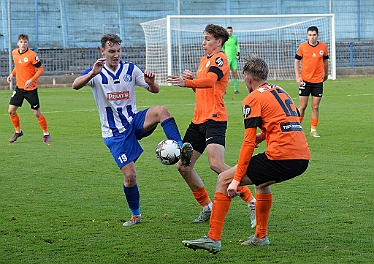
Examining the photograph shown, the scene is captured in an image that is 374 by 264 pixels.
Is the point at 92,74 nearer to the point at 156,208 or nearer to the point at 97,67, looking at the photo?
the point at 97,67

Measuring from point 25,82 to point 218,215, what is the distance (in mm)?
9440

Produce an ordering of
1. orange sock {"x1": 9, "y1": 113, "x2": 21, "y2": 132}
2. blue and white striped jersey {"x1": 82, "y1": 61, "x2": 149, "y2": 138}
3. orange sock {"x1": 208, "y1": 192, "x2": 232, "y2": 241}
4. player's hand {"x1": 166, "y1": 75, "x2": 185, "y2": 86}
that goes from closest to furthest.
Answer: orange sock {"x1": 208, "y1": 192, "x2": 232, "y2": 241}
player's hand {"x1": 166, "y1": 75, "x2": 185, "y2": 86}
blue and white striped jersey {"x1": 82, "y1": 61, "x2": 149, "y2": 138}
orange sock {"x1": 9, "y1": 113, "x2": 21, "y2": 132}

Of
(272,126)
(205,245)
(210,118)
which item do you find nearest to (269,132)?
(272,126)

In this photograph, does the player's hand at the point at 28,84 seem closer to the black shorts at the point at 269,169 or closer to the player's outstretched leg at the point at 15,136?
the player's outstretched leg at the point at 15,136

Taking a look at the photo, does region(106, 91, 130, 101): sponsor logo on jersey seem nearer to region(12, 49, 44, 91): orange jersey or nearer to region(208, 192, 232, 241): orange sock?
region(208, 192, 232, 241): orange sock

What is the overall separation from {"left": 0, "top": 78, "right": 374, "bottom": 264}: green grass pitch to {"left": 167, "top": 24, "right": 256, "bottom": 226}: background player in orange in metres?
0.33

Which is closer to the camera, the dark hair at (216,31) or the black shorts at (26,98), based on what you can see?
the dark hair at (216,31)

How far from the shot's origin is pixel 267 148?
226 inches

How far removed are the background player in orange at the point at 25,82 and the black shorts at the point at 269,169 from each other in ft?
28.7

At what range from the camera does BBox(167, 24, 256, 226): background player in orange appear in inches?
278

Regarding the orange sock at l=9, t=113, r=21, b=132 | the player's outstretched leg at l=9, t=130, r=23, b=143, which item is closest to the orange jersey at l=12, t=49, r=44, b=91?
the orange sock at l=9, t=113, r=21, b=132

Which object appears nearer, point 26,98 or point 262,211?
point 262,211

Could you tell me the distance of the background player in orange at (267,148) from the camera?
18.5 ft

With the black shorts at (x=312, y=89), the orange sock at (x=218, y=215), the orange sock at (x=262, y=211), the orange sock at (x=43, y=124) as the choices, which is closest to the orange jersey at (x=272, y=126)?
the orange sock at (x=218, y=215)
